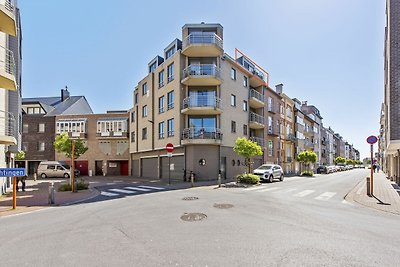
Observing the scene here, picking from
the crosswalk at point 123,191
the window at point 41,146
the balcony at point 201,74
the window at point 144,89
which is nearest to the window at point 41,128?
the window at point 41,146

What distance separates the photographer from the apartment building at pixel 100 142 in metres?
38.2

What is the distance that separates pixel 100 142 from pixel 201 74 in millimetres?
22805

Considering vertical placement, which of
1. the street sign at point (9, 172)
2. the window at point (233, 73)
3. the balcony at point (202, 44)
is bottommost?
the street sign at point (9, 172)

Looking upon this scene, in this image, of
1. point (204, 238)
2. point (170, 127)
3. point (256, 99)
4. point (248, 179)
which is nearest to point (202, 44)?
point (170, 127)

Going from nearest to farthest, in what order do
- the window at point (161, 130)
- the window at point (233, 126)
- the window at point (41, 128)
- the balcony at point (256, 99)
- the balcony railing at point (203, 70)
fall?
the balcony railing at point (203, 70) → the window at point (233, 126) → the window at point (161, 130) → the balcony at point (256, 99) → the window at point (41, 128)

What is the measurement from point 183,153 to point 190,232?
17334mm

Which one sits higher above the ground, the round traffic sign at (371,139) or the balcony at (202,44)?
the balcony at (202,44)

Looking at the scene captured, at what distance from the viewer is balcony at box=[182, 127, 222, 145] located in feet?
73.7

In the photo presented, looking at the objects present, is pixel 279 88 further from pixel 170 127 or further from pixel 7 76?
pixel 7 76

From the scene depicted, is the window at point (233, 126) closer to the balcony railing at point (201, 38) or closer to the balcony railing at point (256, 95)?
the balcony railing at point (256, 95)

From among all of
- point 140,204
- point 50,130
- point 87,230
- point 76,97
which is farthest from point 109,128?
point 87,230

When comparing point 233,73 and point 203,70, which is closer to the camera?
point 203,70

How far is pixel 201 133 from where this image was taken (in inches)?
902

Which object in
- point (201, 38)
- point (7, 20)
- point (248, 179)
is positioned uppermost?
point (201, 38)
